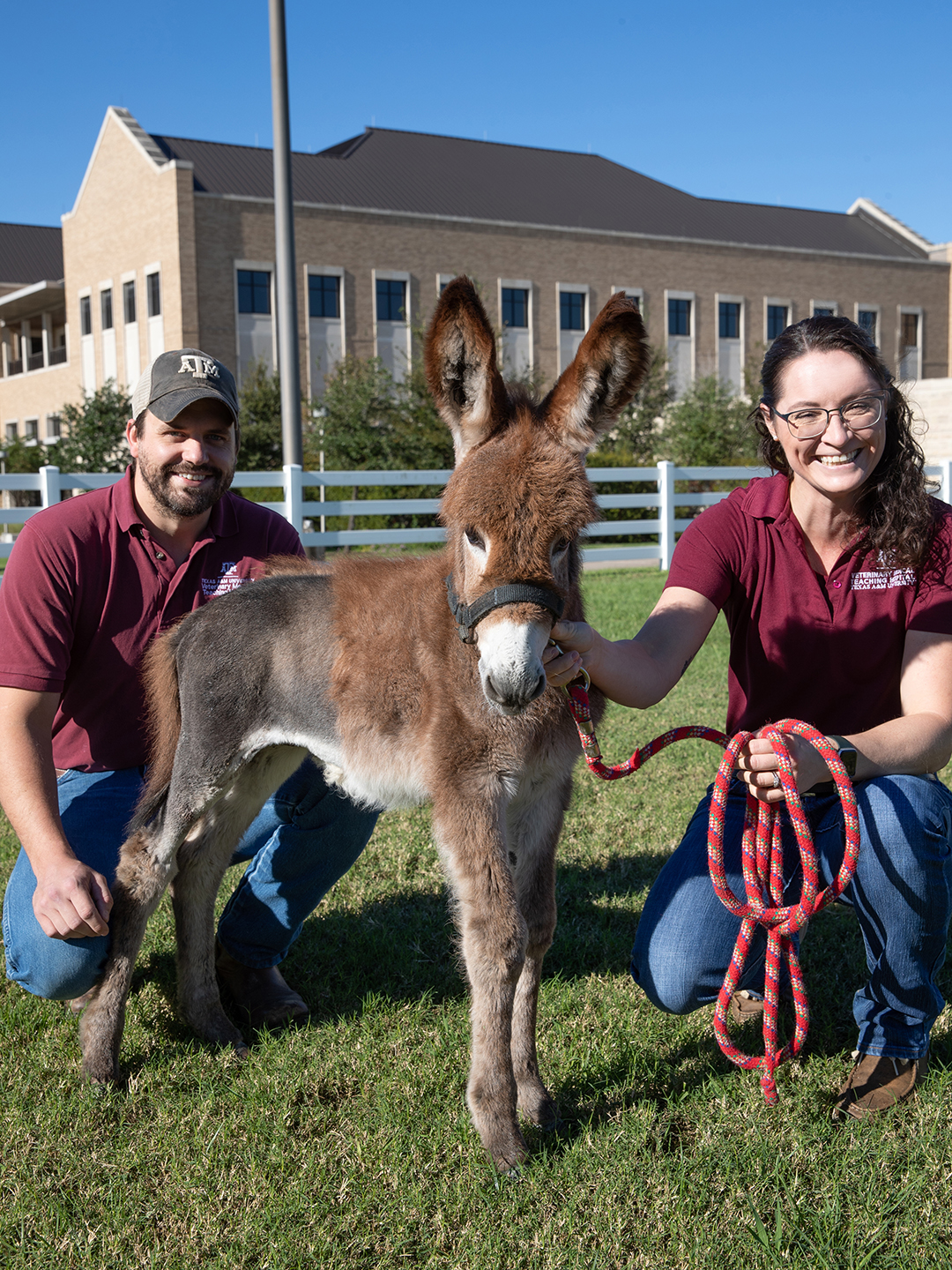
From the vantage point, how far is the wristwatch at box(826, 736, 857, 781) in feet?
9.04

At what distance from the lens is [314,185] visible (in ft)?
126

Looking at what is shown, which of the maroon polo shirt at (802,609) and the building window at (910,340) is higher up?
the building window at (910,340)

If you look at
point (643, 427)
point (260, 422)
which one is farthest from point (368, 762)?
point (643, 427)

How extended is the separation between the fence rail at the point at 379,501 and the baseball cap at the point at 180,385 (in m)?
6.30

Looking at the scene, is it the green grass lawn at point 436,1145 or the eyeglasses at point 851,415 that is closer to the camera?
the green grass lawn at point 436,1145

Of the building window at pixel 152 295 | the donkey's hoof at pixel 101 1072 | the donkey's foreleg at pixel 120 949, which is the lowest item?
the donkey's hoof at pixel 101 1072

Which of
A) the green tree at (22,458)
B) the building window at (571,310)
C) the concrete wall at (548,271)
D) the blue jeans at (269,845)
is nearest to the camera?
the blue jeans at (269,845)

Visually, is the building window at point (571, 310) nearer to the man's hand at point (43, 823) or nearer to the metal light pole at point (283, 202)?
the metal light pole at point (283, 202)

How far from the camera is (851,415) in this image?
9.74 feet

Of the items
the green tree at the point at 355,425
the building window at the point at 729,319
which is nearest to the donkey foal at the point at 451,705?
the green tree at the point at 355,425

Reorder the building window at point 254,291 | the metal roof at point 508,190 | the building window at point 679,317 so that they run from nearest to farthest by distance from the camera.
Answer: the building window at point 254,291
the metal roof at point 508,190
the building window at point 679,317

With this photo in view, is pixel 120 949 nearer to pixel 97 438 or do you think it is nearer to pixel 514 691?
pixel 514 691

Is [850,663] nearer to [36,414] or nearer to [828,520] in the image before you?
[828,520]

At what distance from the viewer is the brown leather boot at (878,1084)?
288 cm
